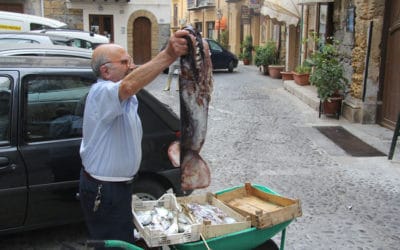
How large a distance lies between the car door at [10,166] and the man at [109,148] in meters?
1.14

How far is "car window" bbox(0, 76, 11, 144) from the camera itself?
154 inches

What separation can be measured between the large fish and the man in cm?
29

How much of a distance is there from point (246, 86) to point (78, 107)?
12.8 m

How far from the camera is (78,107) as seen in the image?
163 inches

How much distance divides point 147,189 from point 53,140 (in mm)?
954

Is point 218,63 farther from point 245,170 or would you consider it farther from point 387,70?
point 245,170

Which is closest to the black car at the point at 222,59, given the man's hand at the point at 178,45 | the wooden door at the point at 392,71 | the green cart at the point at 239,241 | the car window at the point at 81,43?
the car window at the point at 81,43

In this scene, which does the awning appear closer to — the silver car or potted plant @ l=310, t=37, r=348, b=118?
potted plant @ l=310, t=37, r=348, b=118

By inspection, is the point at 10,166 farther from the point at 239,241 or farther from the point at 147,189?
the point at 239,241

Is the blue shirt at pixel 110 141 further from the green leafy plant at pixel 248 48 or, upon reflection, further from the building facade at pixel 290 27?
the green leafy plant at pixel 248 48

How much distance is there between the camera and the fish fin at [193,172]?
9.47 ft

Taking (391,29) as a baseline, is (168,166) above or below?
below

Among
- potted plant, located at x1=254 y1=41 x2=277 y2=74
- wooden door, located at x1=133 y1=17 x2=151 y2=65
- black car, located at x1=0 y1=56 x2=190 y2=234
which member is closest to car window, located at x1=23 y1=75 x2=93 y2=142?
black car, located at x1=0 y1=56 x2=190 y2=234

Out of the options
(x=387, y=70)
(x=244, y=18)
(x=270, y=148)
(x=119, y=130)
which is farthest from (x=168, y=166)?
(x=244, y=18)
